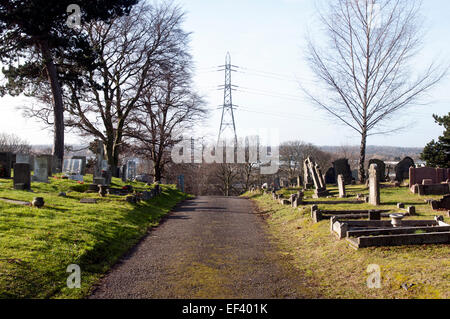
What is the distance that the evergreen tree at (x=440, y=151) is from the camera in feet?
73.0

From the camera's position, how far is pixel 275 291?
229 inches

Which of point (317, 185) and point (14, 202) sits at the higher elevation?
point (317, 185)

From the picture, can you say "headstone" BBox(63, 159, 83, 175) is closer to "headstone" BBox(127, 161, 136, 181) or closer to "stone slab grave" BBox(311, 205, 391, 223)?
"headstone" BBox(127, 161, 136, 181)

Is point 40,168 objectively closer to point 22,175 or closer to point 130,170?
point 22,175

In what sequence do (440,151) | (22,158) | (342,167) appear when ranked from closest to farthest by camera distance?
(22,158), (440,151), (342,167)

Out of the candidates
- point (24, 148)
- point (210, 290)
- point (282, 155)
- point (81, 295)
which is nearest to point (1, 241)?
point (81, 295)

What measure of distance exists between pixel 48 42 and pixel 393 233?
652 inches

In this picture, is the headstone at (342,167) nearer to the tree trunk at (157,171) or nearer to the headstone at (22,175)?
the tree trunk at (157,171)

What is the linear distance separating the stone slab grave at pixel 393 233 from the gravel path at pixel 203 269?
1395mm

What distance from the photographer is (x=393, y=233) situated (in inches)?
318

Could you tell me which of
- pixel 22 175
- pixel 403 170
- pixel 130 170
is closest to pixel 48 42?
pixel 22 175

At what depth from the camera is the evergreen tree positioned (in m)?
22.2

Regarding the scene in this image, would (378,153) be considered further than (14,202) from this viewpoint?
Yes
